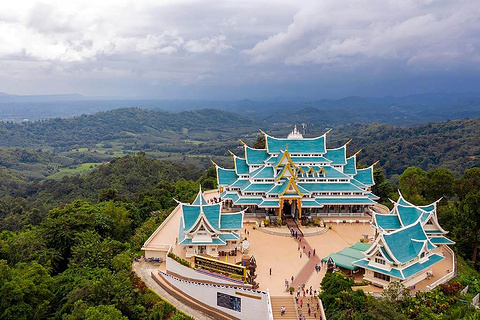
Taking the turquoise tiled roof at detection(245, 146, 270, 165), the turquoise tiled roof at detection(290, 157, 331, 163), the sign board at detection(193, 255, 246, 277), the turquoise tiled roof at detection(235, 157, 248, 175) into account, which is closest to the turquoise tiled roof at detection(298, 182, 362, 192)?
the turquoise tiled roof at detection(290, 157, 331, 163)

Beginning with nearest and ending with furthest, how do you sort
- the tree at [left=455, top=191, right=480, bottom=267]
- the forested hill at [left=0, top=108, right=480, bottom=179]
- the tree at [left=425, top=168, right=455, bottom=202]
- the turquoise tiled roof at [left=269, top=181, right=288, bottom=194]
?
the tree at [left=455, top=191, right=480, bottom=267] → the turquoise tiled roof at [left=269, top=181, right=288, bottom=194] → the tree at [left=425, top=168, right=455, bottom=202] → the forested hill at [left=0, top=108, right=480, bottom=179]

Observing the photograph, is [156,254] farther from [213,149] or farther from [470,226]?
[213,149]

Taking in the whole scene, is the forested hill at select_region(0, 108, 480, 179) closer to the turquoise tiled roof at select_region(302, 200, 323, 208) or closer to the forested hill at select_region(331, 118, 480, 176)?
the forested hill at select_region(331, 118, 480, 176)

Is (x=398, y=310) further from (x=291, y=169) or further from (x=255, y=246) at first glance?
(x=291, y=169)

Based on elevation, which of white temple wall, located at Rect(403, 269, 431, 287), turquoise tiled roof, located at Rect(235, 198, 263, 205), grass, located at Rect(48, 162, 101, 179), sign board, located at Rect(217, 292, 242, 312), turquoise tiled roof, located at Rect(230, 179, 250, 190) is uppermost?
turquoise tiled roof, located at Rect(230, 179, 250, 190)

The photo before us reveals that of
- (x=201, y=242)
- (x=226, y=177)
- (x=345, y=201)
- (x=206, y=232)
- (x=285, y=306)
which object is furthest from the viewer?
(x=226, y=177)

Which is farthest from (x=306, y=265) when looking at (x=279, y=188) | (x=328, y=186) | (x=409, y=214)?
(x=328, y=186)

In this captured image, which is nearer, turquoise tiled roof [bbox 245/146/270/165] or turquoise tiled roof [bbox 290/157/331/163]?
turquoise tiled roof [bbox 290/157/331/163]
